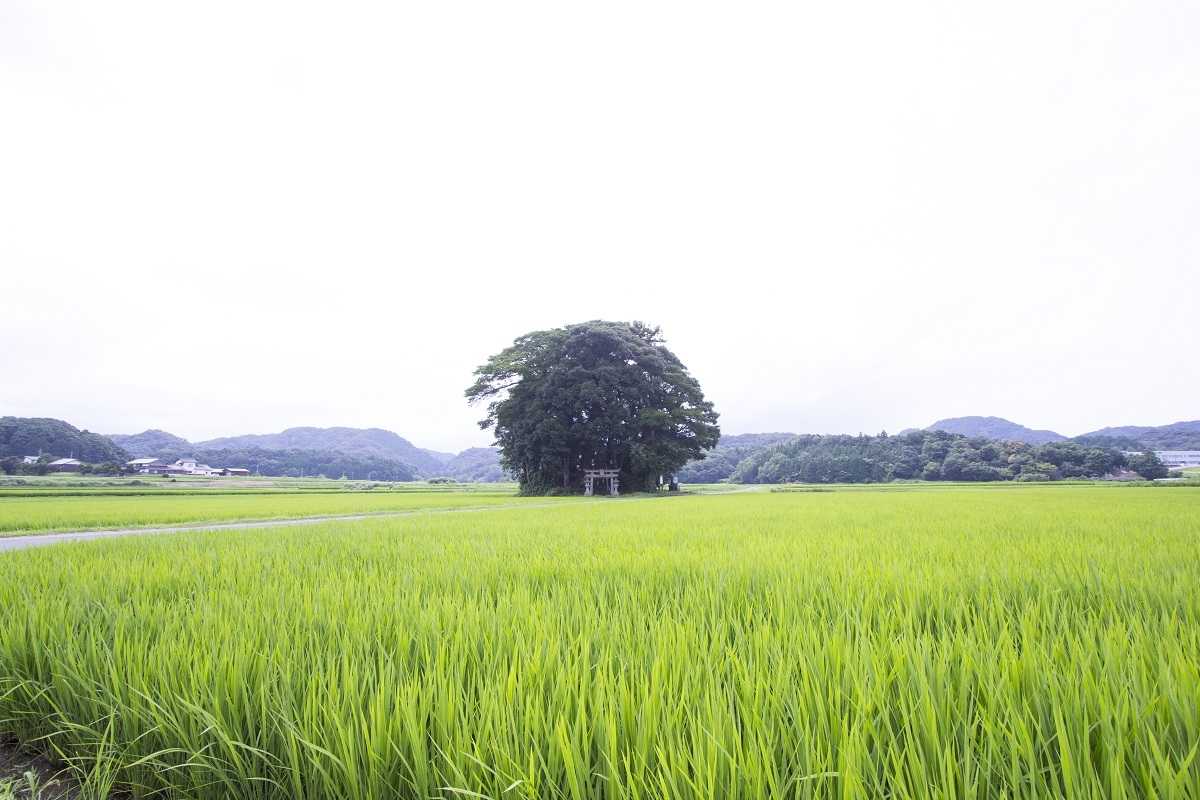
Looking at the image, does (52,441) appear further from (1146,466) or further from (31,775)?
(1146,466)

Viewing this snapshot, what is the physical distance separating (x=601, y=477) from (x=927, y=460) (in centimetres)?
5050

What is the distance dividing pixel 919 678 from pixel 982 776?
0.89 ft

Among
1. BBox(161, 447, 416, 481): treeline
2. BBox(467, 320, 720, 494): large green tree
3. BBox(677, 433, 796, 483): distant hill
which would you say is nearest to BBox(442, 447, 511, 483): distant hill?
BBox(161, 447, 416, 481): treeline

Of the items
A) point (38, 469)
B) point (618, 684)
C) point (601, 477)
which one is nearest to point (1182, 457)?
point (601, 477)

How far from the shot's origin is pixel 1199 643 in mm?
1773

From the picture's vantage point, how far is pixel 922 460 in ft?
212

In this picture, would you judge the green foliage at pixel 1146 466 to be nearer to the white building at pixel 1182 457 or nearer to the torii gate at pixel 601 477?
the white building at pixel 1182 457

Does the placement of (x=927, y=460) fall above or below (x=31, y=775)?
below

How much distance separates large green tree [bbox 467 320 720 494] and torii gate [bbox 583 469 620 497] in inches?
22.4

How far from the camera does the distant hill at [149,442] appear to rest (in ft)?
491

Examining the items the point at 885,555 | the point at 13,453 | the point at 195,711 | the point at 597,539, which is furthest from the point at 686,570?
the point at 13,453

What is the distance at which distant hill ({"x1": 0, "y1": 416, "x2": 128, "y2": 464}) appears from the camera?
82.0m

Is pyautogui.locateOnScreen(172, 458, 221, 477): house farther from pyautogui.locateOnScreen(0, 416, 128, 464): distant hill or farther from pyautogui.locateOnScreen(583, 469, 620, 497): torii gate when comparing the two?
pyautogui.locateOnScreen(583, 469, 620, 497): torii gate

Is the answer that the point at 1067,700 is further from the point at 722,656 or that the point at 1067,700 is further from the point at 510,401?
the point at 510,401
